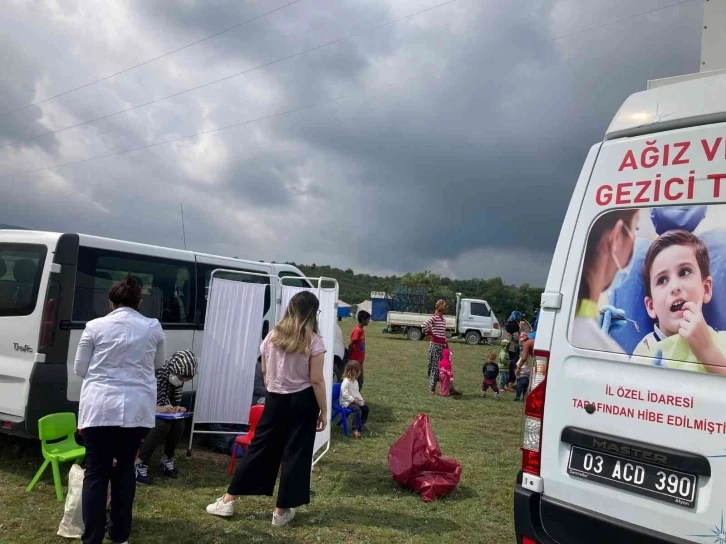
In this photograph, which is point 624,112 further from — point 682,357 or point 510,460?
point 510,460

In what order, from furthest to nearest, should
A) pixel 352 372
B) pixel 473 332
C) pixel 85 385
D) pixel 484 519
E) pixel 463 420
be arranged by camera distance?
pixel 473 332, pixel 463 420, pixel 352 372, pixel 484 519, pixel 85 385

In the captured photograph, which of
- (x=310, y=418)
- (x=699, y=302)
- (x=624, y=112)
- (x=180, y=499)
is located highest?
(x=624, y=112)

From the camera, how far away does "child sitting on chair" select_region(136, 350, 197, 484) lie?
5.02 m

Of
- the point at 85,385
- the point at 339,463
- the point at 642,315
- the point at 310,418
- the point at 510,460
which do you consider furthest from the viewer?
the point at 510,460

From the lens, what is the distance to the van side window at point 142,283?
5.17m

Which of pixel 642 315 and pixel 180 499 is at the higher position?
pixel 642 315

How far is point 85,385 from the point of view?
3480 mm

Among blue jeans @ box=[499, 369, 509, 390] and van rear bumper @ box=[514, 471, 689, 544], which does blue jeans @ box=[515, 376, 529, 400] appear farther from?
van rear bumper @ box=[514, 471, 689, 544]

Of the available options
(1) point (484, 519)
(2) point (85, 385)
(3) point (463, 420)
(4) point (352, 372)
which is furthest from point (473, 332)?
(2) point (85, 385)

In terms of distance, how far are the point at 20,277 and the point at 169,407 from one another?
5.53 ft

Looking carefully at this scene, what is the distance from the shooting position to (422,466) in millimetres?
5090

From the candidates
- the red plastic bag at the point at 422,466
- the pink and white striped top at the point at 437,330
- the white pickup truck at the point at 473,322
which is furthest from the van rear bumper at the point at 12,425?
the white pickup truck at the point at 473,322

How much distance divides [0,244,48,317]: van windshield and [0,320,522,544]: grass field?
1.43 meters

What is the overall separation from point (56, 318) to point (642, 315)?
14.5ft
